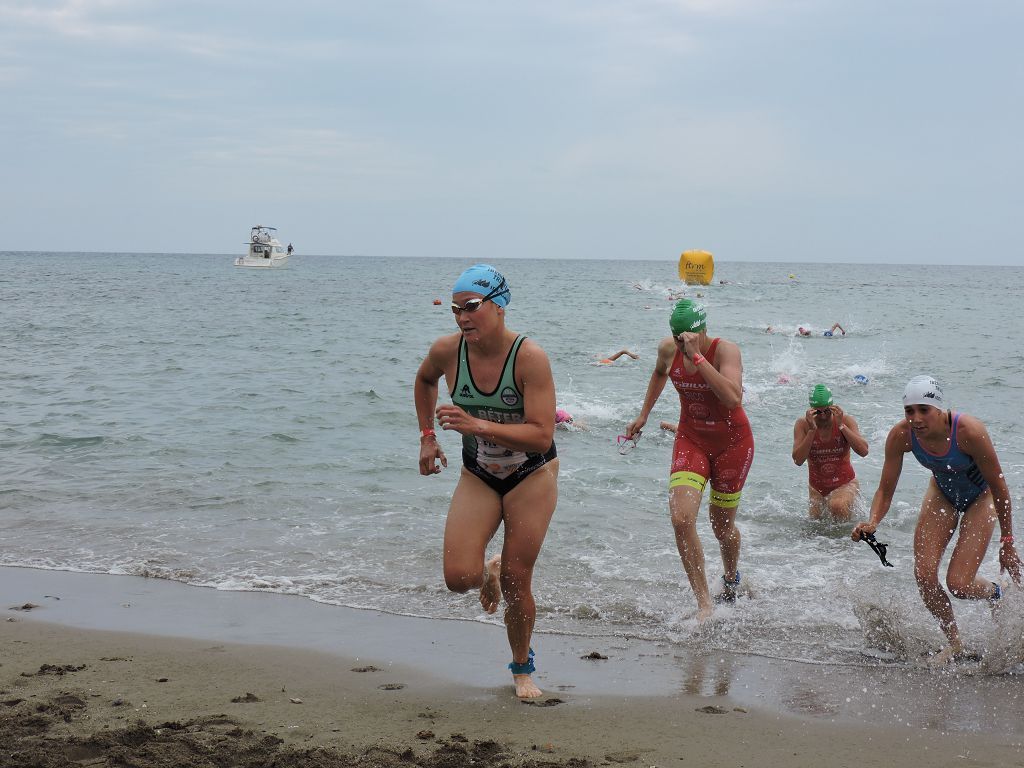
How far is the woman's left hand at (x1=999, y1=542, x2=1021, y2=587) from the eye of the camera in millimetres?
5680

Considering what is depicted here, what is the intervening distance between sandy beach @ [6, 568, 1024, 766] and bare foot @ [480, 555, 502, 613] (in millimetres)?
436

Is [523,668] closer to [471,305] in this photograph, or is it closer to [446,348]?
[446,348]

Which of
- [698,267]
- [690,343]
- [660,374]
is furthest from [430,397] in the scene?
[698,267]

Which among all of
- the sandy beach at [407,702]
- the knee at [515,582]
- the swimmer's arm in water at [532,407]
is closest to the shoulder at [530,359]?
the swimmer's arm in water at [532,407]

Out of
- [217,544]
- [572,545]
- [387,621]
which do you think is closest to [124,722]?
[387,621]

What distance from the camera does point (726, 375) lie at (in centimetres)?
634

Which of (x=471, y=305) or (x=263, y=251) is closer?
(x=471, y=305)

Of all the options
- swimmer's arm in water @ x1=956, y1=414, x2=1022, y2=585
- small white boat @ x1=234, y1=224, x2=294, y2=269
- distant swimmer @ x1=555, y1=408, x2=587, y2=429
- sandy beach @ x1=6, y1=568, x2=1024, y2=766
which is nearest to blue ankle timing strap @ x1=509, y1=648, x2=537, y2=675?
sandy beach @ x1=6, y1=568, x2=1024, y2=766

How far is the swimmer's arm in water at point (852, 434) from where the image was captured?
354 inches

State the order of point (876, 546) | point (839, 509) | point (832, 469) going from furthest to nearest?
point (832, 469), point (839, 509), point (876, 546)

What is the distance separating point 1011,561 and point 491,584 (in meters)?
3.06

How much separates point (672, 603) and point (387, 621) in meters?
2.00

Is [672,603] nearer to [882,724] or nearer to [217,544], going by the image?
[882,724]

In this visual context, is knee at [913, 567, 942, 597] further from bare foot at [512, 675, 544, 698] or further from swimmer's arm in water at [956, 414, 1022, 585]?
bare foot at [512, 675, 544, 698]
